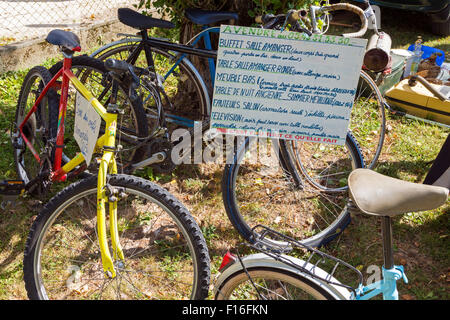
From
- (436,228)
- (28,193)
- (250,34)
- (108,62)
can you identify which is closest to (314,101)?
(250,34)

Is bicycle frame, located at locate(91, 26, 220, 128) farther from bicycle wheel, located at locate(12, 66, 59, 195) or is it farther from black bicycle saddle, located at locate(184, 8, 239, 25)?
bicycle wheel, located at locate(12, 66, 59, 195)

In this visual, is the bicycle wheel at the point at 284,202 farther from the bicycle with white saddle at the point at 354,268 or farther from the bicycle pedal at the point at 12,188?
the bicycle pedal at the point at 12,188

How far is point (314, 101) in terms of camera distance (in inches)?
94.9

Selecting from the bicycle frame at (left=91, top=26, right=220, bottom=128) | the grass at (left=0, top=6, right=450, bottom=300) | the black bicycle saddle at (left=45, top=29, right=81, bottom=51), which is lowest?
the grass at (left=0, top=6, right=450, bottom=300)

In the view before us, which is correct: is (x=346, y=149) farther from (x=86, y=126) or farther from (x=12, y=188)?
(x=12, y=188)

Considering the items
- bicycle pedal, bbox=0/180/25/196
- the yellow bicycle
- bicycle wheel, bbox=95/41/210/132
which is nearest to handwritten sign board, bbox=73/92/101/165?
the yellow bicycle

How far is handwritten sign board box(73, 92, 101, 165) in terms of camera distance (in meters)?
2.26

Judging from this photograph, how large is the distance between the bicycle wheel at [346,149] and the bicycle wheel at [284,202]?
137 millimetres

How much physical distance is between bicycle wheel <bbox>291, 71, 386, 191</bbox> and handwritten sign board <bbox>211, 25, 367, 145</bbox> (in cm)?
71

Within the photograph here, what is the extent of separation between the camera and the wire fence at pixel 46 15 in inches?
219

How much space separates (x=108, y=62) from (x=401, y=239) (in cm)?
252

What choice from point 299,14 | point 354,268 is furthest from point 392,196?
point 299,14

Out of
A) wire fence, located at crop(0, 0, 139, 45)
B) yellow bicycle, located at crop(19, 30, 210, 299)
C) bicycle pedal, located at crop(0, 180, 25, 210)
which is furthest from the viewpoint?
wire fence, located at crop(0, 0, 139, 45)

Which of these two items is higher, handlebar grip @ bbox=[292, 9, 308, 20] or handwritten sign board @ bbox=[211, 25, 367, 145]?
handlebar grip @ bbox=[292, 9, 308, 20]
